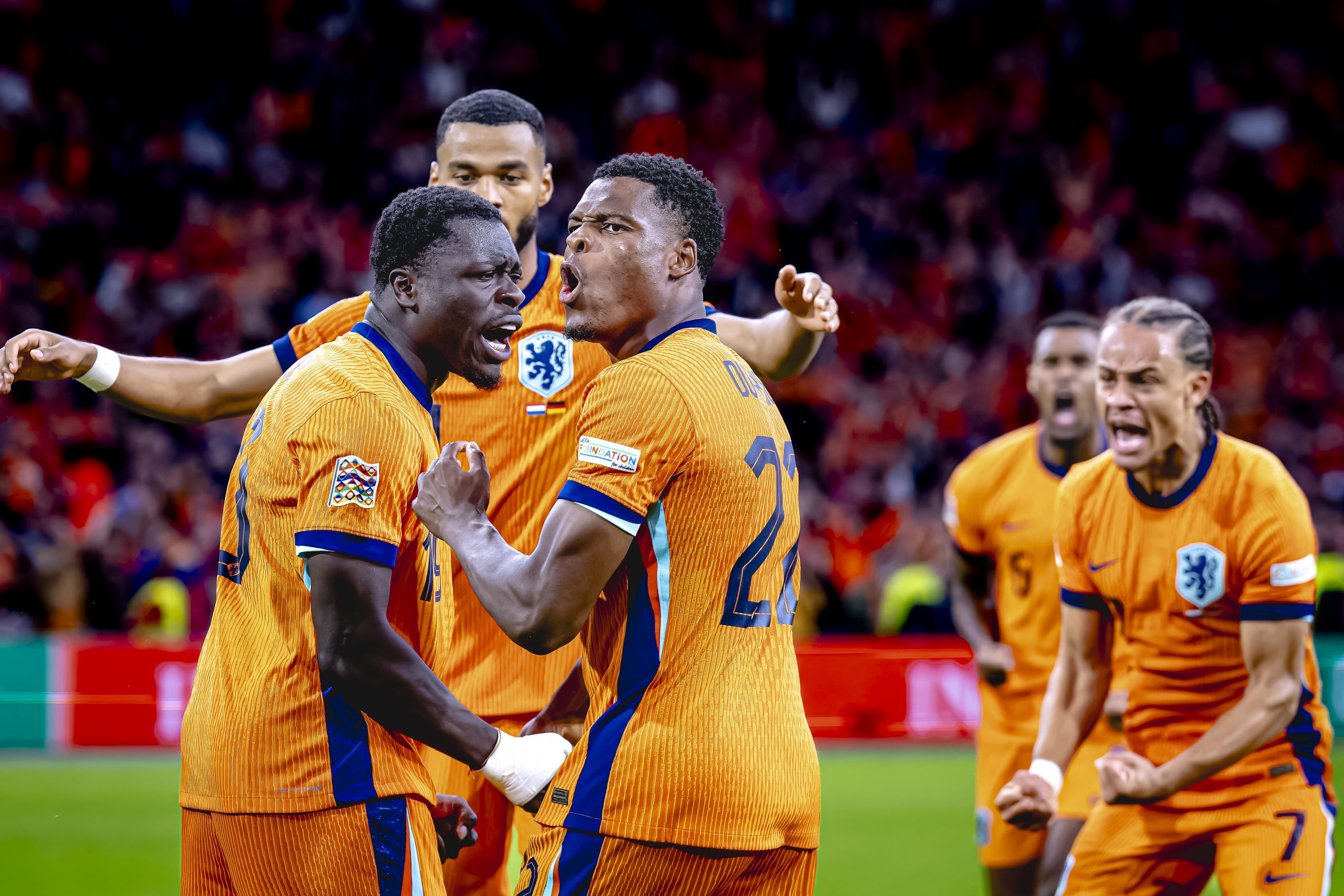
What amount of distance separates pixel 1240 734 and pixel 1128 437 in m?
1.05

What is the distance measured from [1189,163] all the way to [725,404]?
1916 cm

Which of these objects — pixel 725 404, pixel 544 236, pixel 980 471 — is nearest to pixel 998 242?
pixel 544 236

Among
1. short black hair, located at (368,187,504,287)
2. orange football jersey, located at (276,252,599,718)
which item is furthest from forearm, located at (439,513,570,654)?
orange football jersey, located at (276,252,599,718)

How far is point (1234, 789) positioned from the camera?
182 inches

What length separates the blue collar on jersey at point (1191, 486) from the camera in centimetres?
488

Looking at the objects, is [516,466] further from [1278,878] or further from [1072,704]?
[1278,878]

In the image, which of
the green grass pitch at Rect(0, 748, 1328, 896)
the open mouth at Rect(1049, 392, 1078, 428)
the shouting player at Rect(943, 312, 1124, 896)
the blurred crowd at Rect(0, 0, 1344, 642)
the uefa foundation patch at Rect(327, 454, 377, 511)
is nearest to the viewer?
the uefa foundation patch at Rect(327, 454, 377, 511)

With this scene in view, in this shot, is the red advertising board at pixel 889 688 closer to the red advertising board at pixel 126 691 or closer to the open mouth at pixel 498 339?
the red advertising board at pixel 126 691

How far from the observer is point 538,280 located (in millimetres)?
4871

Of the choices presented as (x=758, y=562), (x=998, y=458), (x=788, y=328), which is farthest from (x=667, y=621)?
(x=998, y=458)

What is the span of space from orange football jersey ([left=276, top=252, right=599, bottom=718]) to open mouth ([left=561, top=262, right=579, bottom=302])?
111 cm

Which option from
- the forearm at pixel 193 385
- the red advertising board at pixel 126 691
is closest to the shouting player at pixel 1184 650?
the forearm at pixel 193 385

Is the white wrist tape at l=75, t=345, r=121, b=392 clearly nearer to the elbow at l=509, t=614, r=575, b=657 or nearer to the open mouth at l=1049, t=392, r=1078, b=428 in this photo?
the elbow at l=509, t=614, r=575, b=657

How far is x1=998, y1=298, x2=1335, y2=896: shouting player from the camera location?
4500 millimetres
